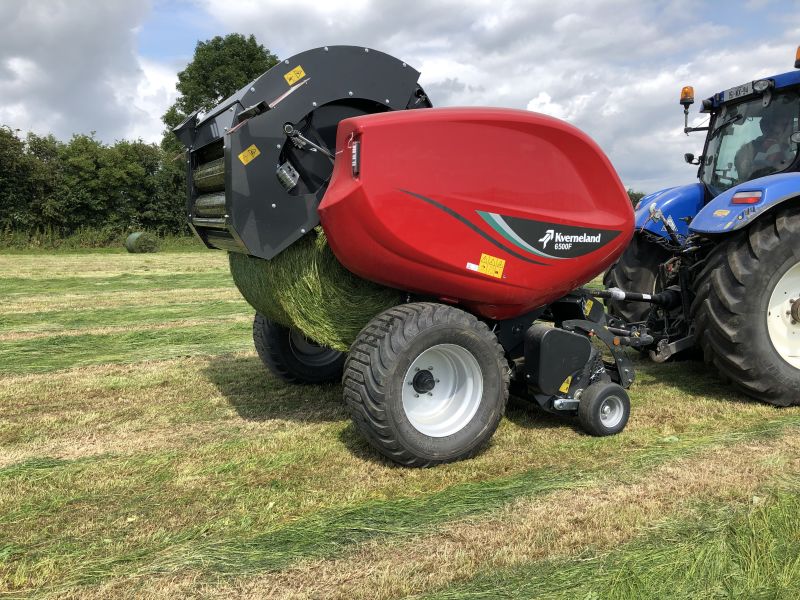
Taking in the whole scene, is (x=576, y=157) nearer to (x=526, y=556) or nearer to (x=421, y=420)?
(x=421, y=420)

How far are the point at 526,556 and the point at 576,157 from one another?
6.96 ft

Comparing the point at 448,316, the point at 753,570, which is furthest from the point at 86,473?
the point at 753,570

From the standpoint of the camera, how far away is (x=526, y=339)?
3674 mm

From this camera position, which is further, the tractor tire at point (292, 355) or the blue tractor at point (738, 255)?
the tractor tire at point (292, 355)

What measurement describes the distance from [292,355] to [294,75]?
6.89 ft

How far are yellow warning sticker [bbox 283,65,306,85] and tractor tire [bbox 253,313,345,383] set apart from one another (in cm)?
189

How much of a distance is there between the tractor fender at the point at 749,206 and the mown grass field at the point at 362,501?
1.14 meters

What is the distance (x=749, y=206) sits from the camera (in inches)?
151

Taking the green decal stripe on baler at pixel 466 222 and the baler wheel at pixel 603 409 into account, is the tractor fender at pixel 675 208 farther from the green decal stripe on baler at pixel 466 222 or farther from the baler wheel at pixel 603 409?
the green decal stripe on baler at pixel 466 222

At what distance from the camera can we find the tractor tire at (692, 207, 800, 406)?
3861 millimetres

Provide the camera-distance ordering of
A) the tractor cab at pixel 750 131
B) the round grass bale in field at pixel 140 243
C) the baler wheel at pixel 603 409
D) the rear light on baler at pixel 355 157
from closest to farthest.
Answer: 1. the rear light on baler at pixel 355 157
2. the baler wheel at pixel 603 409
3. the tractor cab at pixel 750 131
4. the round grass bale in field at pixel 140 243

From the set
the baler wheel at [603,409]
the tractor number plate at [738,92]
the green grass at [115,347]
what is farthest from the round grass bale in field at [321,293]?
the tractor number plate at [738,92]

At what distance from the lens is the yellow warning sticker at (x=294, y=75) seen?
10.8ft

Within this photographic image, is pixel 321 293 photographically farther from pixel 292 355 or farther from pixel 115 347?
pixel 115 347
